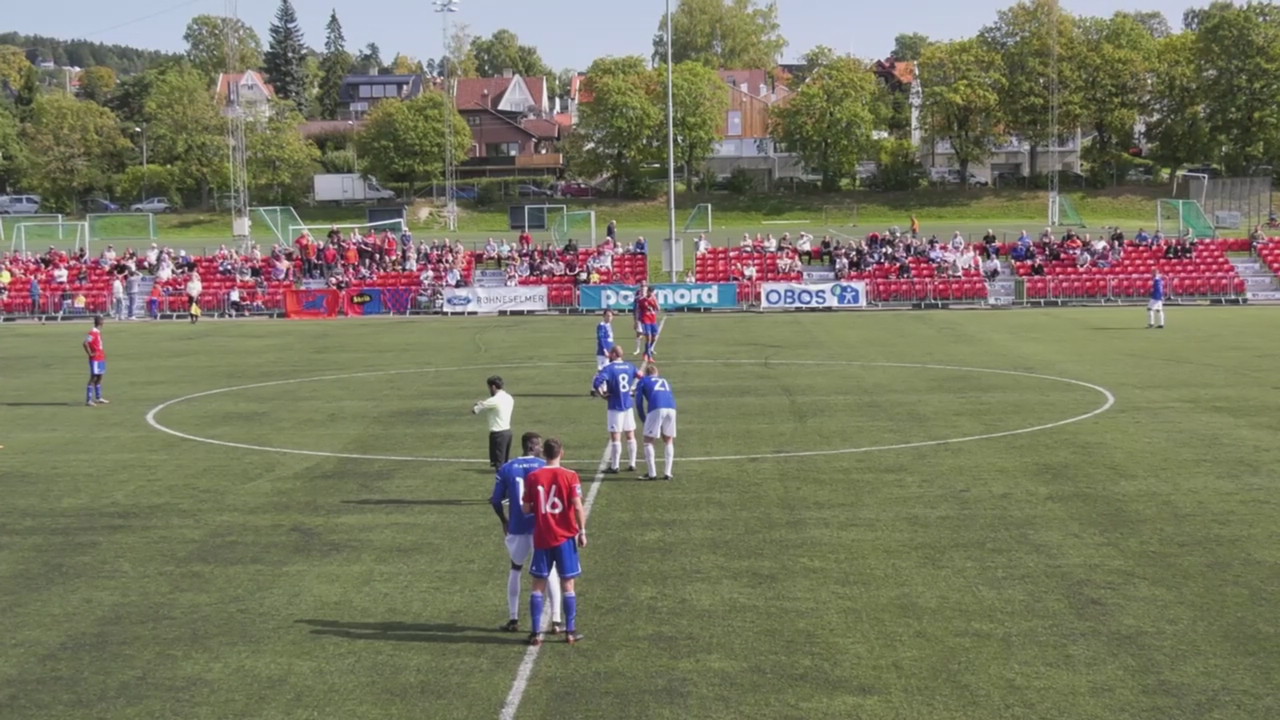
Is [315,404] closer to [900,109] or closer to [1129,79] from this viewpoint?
[1129,79]

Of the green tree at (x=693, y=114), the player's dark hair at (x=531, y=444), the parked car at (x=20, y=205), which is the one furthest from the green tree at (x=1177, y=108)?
the player's dark hair at (x=531, y=444)

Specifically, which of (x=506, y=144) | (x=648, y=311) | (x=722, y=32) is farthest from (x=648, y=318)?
(x=722, y=32)

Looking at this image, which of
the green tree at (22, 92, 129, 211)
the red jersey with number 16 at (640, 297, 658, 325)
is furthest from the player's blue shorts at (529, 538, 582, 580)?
the green tree at (22, 92, 129, 211)

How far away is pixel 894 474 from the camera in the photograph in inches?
712

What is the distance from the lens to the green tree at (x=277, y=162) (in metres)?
97.6

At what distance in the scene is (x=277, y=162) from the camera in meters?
99.0

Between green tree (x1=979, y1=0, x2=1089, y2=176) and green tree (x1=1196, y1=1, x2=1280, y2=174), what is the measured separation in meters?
8.69

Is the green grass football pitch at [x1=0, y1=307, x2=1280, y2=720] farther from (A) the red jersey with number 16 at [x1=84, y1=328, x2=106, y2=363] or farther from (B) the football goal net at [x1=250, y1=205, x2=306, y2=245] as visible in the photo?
(B) the football goal net at [x1=250, y1=205, x2=306, y2=245]

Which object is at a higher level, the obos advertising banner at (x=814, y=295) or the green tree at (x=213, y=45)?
the green tree at (x=213, y=45)

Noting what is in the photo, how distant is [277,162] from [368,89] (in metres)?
56.9

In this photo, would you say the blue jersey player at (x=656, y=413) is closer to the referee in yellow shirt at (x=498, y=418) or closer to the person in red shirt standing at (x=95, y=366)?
the referee in yellow shirt at (x=498, y=418)

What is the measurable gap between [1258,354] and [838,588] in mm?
21804

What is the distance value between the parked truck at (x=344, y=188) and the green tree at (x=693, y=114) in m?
23.0

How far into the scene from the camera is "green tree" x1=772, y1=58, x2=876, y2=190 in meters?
93.8
